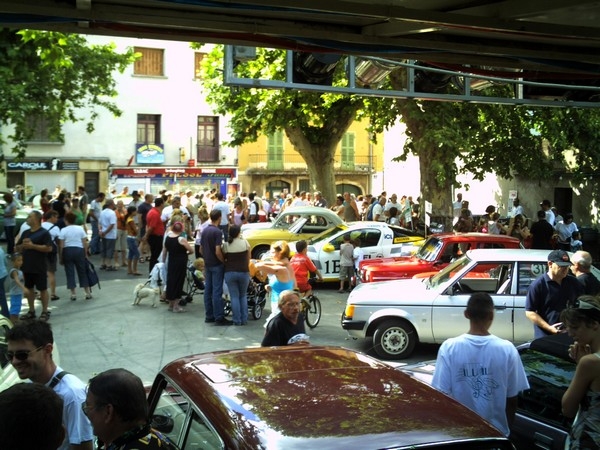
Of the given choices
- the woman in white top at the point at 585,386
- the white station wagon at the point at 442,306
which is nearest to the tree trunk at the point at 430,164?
the white station wagon at the point at 442,306

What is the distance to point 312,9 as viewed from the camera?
5363mm

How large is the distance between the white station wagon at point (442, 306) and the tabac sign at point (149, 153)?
3380cm

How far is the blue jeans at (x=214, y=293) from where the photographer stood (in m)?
13.1

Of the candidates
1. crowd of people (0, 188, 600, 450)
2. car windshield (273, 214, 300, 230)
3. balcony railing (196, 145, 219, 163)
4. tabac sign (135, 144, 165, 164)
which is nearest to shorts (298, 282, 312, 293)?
crowd of people (0, 188, 600, 450)

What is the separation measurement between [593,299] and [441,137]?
14.0 m

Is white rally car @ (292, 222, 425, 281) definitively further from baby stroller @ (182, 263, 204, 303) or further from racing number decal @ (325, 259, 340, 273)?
baby stroller @ (182, 263, 204, 303)

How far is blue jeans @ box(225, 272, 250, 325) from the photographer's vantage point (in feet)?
41.6

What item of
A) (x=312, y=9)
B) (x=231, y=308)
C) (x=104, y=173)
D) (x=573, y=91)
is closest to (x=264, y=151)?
(x=104, y=173)

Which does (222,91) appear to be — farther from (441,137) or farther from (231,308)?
(231,308)

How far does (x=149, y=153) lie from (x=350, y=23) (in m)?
38.2

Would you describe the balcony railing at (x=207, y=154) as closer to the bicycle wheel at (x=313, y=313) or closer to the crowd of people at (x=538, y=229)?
the crowd of people at (x=538, y=229)

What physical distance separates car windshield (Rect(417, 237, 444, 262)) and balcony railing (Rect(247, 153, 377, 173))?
111ft

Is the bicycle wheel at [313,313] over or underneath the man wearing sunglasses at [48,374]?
underneath

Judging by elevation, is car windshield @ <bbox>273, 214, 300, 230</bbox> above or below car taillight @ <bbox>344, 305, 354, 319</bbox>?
above
